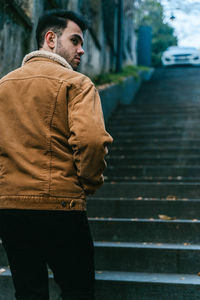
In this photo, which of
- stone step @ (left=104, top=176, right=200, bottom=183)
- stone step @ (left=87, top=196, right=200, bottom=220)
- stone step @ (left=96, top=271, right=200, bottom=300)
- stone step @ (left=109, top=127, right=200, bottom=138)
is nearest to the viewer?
stone step @ (left=96, top=271, right=200, bottom=300)

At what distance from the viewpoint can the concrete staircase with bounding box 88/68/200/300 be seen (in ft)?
10.5

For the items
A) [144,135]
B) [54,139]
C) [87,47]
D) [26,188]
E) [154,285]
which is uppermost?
[87,47]

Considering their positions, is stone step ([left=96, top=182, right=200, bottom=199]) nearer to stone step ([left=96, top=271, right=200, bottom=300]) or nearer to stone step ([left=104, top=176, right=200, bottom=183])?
stone step ([left=104, top=176, right=200, bottom=183])

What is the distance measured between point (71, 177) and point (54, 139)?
0.66 feet


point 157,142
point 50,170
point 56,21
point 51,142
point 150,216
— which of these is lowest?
point 150,216

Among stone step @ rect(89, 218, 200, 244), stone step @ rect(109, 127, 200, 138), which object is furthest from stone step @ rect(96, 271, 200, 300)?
stone step @ rect(109, 127, 200, 138)

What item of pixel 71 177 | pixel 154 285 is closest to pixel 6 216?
pixel 71 177

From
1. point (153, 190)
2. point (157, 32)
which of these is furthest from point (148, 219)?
point (157, 32)

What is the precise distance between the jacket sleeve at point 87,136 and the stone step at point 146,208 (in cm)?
237

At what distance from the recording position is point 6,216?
2.01 m

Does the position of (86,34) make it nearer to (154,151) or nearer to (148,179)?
(154,151)

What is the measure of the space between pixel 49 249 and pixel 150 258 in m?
1.69

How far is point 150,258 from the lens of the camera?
3500 mm

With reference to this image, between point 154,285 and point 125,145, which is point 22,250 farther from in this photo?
point 125,145
